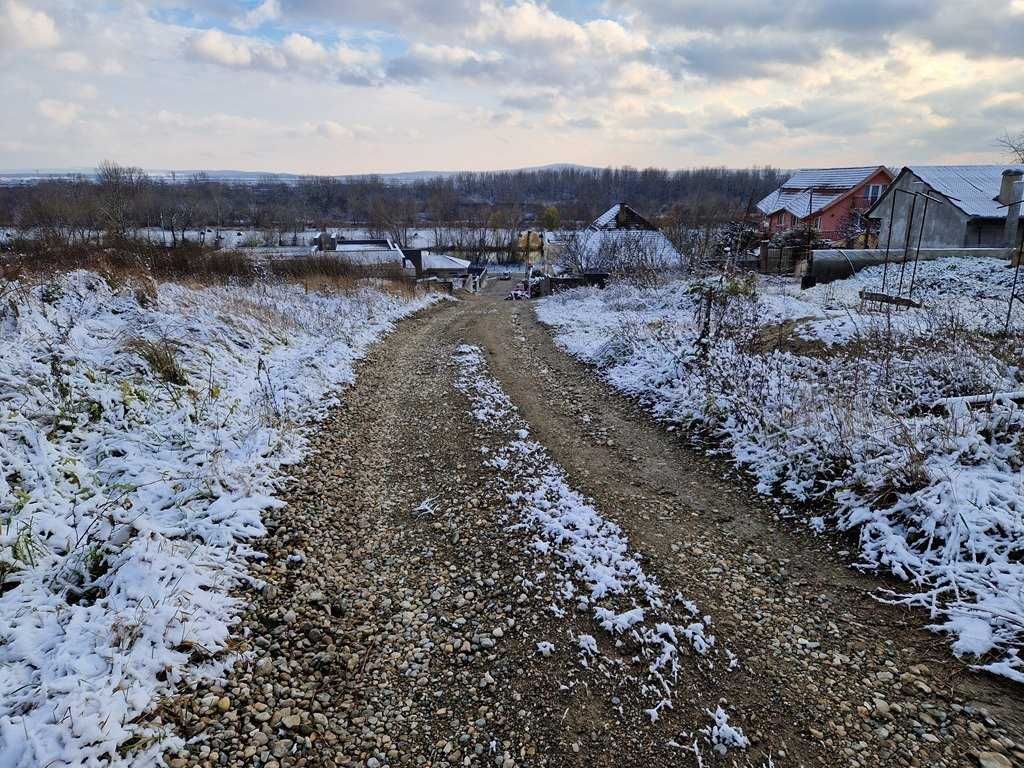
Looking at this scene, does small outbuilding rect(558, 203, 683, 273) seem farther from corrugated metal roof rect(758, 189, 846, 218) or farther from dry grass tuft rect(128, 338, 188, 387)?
dry grass tuft rect(128, 338, 188, 387)

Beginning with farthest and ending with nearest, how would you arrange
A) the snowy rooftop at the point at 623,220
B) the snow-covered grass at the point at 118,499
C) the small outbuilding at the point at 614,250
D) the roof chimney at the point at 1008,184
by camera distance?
the snowy rooftop at the point at 623,220, the small outbuilding at the point at 614,250, the roof chimney at the point at 1008,184, the snow-covered grass at the point at 118,499

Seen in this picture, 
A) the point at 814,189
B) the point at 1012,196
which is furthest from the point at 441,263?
the point at 1012,196

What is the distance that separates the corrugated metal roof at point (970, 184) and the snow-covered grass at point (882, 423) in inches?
652

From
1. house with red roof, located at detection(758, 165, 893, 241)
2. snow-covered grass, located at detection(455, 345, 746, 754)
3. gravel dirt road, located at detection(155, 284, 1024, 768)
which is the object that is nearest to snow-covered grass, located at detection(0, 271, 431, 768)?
gravel dirt road, located at detection(155, 284, 1024, 768)

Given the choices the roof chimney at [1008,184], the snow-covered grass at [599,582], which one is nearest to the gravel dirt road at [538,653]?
the snow-covered grass at [599,582]

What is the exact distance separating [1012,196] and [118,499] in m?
32.3

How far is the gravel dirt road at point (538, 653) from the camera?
2723 millimetres

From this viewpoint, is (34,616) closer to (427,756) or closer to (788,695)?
(427,756)

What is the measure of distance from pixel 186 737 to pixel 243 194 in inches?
5322

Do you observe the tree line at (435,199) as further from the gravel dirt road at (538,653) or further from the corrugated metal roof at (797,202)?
the gravel dirt road at (538,653)

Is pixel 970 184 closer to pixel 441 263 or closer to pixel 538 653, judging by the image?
pixel 538 653

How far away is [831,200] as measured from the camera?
39938 millimetres

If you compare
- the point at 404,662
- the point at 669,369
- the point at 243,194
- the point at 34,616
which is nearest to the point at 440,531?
the point at 404,662

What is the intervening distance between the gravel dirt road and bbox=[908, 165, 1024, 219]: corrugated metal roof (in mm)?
27519
